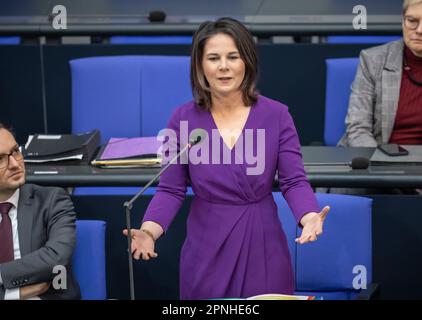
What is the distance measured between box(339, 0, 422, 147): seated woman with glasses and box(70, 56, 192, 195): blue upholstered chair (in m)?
0.56

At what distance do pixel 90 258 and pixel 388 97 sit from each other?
3.99ft

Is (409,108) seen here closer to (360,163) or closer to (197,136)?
(360,163)

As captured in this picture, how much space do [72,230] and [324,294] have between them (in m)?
0.63

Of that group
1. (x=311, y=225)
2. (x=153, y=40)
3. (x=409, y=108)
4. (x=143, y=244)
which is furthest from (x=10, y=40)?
(x=311, y=225)

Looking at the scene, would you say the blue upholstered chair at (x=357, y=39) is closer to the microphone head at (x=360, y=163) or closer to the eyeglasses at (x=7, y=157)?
the microphone head at (x=360, y=163)

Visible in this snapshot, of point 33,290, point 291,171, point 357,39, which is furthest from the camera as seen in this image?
point 357,39

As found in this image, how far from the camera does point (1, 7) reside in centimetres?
Answer: 401

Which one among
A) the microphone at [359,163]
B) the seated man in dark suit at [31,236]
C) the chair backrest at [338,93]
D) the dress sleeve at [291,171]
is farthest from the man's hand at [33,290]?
the chair backrest at [338,93]

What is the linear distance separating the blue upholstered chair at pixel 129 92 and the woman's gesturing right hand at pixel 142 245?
123 cm

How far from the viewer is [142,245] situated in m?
1.83

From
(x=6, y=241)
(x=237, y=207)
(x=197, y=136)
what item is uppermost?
(x=197, y=136)

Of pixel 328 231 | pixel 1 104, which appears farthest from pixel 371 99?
pixel 1 104

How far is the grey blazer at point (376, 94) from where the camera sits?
9.57 feet

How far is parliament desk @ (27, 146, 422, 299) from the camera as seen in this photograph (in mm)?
2406
